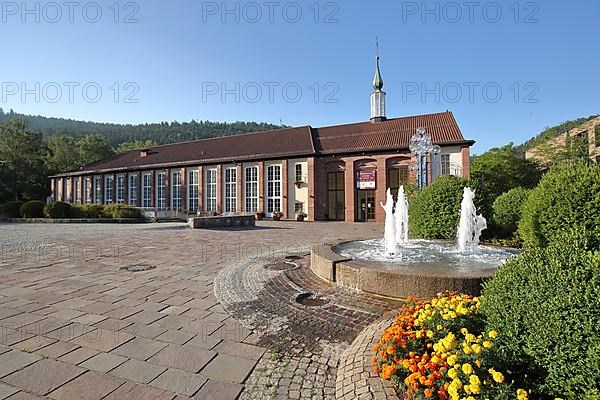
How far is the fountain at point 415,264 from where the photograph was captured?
4770 millimetres

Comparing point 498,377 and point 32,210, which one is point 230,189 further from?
point 498,377

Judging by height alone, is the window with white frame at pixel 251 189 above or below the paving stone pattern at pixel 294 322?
above

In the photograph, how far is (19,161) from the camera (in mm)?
49375

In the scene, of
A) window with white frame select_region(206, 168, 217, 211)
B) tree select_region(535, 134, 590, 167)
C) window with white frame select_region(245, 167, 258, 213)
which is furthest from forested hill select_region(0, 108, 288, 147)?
tree select_region(535, 134, 590, 167)

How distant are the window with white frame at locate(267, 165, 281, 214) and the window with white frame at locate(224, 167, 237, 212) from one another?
4.48 meters

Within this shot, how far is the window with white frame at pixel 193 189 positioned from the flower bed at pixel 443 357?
3801 cm

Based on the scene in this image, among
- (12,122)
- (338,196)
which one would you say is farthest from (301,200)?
(12,122)

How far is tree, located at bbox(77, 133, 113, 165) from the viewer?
6139cm

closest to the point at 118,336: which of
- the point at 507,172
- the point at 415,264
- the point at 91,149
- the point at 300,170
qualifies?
the point at 415,264

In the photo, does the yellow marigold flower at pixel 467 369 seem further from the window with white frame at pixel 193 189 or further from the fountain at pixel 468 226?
the window with white frame at pixel 193 189

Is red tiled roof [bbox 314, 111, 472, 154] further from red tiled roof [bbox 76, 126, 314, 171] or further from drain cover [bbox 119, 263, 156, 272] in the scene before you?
drain cover [bbox 119, 263, 156, 272]

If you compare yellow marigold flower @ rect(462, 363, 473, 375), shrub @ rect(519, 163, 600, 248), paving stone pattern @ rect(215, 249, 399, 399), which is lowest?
paving stone pattern @ rect(215, 249, 399, 399)

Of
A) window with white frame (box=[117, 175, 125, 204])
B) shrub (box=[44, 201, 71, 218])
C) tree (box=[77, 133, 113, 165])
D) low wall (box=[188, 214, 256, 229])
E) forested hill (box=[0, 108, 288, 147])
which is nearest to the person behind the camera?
low wall (box=[188, 214, 256, 229])

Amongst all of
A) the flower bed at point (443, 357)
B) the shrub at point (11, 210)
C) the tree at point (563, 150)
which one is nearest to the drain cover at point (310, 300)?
the flower bed at point (443, 357)
